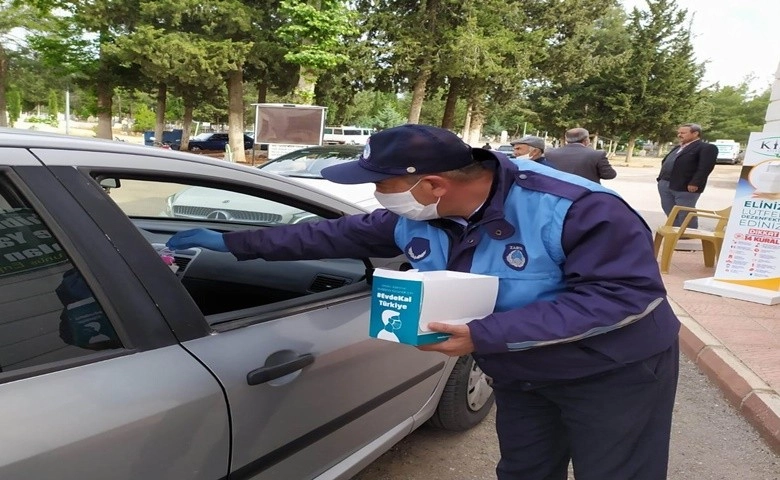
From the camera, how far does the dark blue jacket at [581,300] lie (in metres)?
1.36

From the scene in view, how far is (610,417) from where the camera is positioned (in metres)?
1.54

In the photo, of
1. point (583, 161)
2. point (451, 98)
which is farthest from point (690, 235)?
point (451, 98)

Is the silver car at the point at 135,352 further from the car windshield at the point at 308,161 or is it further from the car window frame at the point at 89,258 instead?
the car windshield at the point at 308,161

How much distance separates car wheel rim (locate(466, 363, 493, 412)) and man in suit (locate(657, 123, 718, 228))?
5898 millimetres

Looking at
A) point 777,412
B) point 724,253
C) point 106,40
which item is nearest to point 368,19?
point 106,40

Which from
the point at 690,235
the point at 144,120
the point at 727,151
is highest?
the point at 727,151

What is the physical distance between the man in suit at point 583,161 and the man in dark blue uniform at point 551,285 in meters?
5.64

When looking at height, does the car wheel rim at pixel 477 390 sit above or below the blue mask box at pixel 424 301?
below

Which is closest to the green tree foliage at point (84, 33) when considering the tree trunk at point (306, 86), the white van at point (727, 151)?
the tree trunk at point (306, 86)

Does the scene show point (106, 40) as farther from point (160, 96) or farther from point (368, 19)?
point (368, 19)

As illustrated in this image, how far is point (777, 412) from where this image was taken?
125 inches

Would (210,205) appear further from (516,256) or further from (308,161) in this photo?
(516,256)

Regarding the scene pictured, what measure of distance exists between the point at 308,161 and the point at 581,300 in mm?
6139

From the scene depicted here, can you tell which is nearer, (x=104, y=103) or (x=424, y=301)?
(x=424, y=301)
